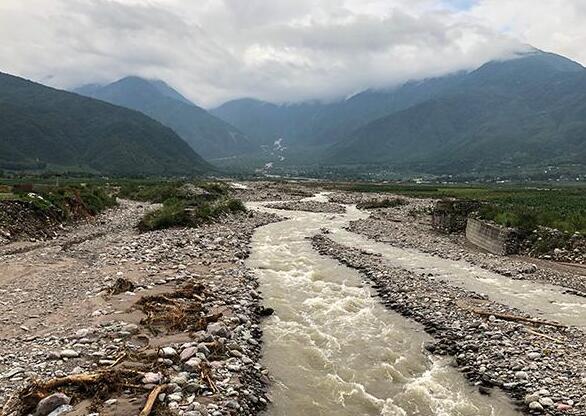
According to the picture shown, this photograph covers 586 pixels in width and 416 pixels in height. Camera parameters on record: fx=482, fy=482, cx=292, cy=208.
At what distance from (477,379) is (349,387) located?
3907mm

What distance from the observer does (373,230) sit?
48094mm

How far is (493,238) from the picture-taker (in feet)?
127

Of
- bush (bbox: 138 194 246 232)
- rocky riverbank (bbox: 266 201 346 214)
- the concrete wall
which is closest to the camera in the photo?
the concrete wall

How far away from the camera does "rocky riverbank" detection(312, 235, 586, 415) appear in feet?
44.0

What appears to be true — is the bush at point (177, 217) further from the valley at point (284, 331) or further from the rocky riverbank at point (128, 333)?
the rocky riverbank at point (128, 333)

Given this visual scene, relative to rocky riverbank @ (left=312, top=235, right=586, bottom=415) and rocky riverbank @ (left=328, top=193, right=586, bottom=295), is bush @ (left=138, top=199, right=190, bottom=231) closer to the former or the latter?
rocky riverbank @ (left=328, top=193, right=586, bottom=295)

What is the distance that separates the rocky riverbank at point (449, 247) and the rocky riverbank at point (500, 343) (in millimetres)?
6772

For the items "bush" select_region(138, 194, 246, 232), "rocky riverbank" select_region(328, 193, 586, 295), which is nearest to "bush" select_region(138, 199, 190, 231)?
"bush" select_region(138, 194, 246, 232)

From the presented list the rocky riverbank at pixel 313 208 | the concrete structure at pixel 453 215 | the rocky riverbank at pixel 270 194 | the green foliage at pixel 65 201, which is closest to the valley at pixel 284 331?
the green foliage at pixel 65 201

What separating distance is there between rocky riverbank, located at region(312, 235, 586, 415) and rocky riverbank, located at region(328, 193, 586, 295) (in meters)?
6.77

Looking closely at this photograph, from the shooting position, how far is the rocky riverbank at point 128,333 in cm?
1128

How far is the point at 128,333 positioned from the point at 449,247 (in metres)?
29.4

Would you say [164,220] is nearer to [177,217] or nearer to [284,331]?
[177,217]

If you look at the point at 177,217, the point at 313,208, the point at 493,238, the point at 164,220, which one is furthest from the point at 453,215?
the point at 164,220
